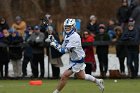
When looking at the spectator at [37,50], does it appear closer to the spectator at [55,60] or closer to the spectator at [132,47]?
the spectator at [55,60]

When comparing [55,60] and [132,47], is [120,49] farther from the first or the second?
[55,60]

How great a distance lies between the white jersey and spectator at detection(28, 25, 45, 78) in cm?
671

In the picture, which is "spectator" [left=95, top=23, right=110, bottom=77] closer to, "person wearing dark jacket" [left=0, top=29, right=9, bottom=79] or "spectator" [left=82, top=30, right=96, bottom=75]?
"spectator" [left=82, top=30, right=96, bottom=75]

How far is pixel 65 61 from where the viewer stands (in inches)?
1164

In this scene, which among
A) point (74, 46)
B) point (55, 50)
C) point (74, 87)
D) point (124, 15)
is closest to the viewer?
point (74, 46)

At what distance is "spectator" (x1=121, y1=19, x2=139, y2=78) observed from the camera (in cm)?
2561

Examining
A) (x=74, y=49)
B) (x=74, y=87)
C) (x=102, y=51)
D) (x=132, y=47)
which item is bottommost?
(x=74, y=87)

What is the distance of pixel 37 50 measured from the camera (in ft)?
86.3

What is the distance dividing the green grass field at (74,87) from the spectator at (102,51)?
1122 millimetres

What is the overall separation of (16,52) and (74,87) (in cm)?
455

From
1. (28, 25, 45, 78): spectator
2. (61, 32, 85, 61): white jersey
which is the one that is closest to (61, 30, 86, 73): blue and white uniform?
(61, 32, 85, 61): white jersey

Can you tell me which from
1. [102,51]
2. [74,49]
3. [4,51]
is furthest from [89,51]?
[74,49]

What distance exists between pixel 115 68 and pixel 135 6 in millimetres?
2445

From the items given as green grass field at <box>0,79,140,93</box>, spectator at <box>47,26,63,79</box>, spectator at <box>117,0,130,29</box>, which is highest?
spectator at <box>117,0,130,29</box>
